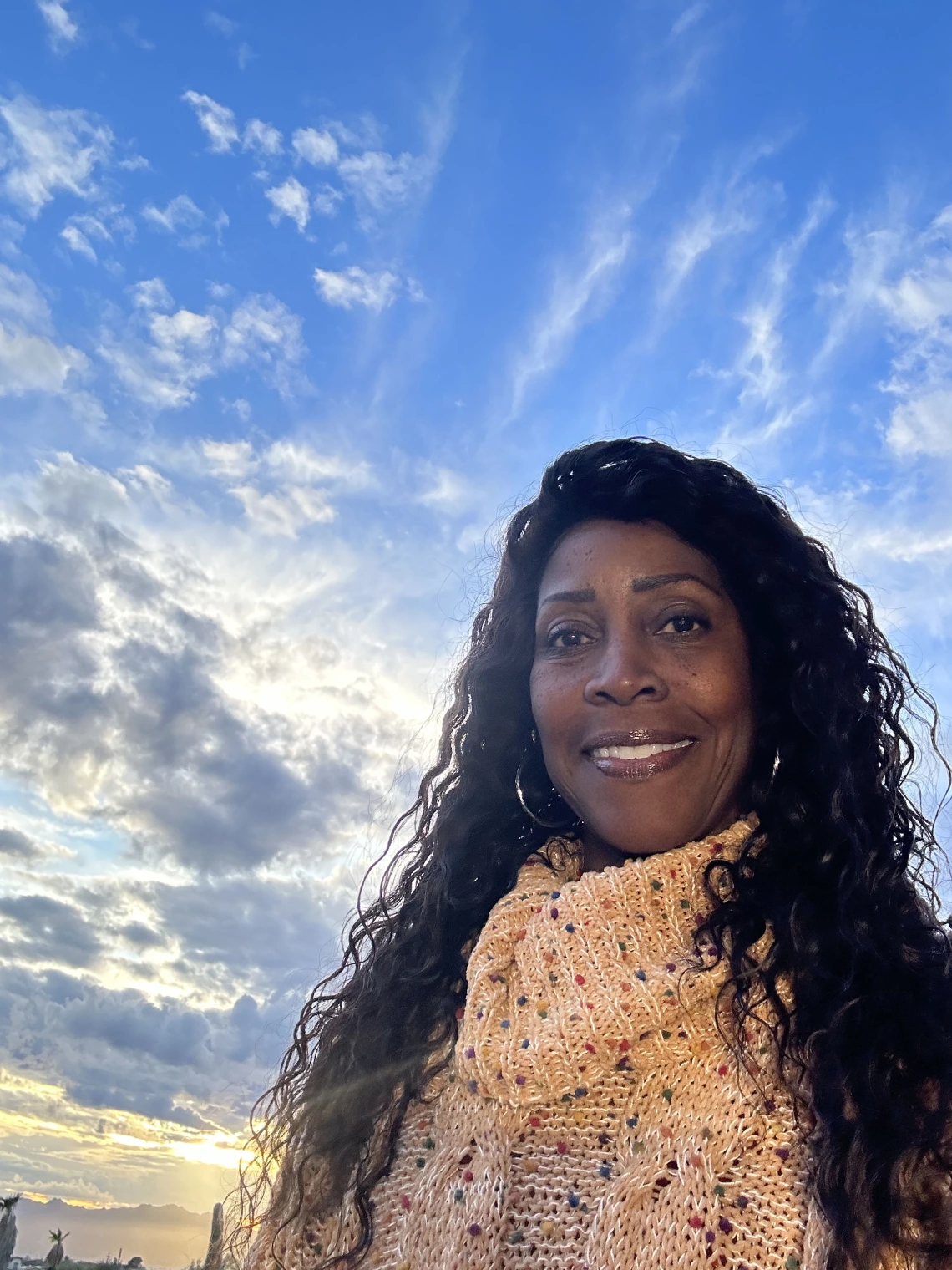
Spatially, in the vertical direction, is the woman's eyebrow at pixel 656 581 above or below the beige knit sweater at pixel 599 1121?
above

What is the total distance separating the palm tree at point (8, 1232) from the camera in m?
18.0

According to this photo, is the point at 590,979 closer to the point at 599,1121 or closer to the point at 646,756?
the point at 599,1121

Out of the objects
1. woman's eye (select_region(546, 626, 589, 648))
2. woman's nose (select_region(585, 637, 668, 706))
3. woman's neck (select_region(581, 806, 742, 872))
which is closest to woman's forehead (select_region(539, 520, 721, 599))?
woman's eye (select_region(546, 626, 589, 648))

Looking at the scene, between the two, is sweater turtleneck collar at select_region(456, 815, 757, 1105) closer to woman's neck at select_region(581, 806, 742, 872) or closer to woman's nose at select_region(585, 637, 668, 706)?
woman's neck at select_region(581, 806, 742, 872)

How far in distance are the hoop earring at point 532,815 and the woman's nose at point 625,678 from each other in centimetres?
69

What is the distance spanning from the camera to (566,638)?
325cm

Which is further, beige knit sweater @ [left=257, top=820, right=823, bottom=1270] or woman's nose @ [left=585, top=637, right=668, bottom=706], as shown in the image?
woman's nose @ [left=585, top=637, right=668, bottom=706]

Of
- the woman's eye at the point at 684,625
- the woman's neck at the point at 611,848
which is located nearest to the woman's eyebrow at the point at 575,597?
the woman's eye at the point at 684,625

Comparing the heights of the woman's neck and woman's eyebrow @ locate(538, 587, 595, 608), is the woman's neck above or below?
below

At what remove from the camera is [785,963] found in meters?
2.55

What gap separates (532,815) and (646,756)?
0.77 metres

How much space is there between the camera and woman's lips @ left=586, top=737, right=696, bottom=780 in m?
2.91

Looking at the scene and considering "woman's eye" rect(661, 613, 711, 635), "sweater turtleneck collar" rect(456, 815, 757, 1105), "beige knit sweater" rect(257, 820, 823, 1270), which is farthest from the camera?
"woman's eye" rect(661, 613, 711, 635)

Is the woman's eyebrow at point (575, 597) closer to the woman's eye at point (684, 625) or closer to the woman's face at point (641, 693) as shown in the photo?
the woman's face at point (641, 693)
